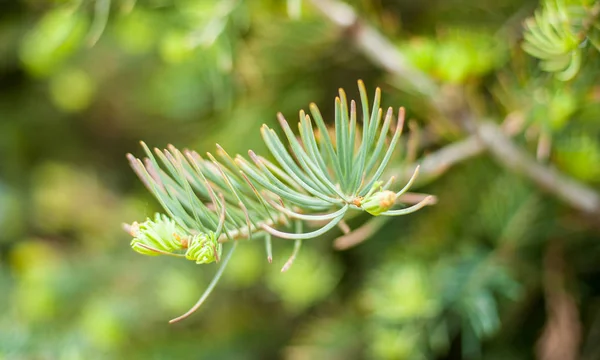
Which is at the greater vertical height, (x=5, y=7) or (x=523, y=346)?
(x=5, y=7)

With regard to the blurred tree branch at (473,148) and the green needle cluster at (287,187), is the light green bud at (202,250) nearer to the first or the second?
the green needle cluster at (287,187)

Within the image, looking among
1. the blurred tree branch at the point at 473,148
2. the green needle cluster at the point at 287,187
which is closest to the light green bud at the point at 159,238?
the green needle cluster at the point at 287,187

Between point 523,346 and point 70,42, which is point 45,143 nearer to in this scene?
point 70,42

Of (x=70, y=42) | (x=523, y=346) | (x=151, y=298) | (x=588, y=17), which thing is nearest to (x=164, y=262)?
(x=151, y=298)

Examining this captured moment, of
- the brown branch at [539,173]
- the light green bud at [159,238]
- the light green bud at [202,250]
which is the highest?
Answer: the light green bud at [159,238]

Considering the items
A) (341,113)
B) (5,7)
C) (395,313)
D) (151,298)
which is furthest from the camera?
(5,7)

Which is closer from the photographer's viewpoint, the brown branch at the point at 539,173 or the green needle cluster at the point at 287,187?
the green needle cluster at the point at 287,187

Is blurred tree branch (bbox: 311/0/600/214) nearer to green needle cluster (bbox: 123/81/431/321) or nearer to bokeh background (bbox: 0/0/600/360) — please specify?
bokeh background (bbox: 0/0/600/360)
